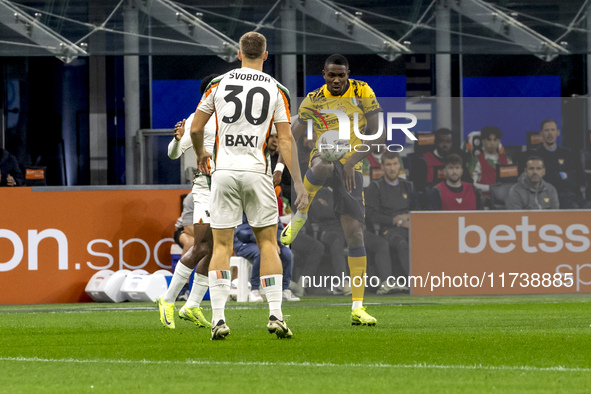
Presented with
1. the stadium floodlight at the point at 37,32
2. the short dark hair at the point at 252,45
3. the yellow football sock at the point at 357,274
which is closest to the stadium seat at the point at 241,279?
the stadium floodlight at the point at 37,32

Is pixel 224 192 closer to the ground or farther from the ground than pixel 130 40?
closer to the ground

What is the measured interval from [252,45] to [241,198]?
1.00 meters

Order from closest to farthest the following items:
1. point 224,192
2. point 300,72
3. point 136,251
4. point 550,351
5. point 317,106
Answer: point 550,351
point 224,192
point 317,106
point 136,251
point 300,72

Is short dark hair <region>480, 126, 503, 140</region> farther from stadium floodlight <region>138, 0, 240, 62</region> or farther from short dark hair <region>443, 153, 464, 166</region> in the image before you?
stadium floodlight <region>138, 0, 240, 62</region>

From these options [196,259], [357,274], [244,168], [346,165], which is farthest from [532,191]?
[244,168]

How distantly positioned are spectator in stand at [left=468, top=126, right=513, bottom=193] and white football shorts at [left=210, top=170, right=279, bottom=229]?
720 centimetres

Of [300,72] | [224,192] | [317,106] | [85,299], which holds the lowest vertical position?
[85,299]

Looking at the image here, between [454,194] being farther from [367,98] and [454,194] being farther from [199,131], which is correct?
[199,131]

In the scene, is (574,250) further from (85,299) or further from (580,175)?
(85,299)

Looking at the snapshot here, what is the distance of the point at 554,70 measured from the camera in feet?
68.1

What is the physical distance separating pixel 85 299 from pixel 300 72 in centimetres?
674

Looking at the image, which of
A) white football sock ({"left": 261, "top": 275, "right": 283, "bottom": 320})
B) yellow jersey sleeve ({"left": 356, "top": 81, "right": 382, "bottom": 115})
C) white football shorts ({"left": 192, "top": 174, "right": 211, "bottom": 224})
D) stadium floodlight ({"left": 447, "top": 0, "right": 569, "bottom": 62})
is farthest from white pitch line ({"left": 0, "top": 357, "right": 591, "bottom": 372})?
stadium floodlight ({"left": 447, "top": 0, "right": 569, "bottom": 62})

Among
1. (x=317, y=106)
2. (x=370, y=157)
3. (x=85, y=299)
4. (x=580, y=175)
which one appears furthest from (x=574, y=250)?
(x=85, y=299)

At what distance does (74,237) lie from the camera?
1516 centimetres
